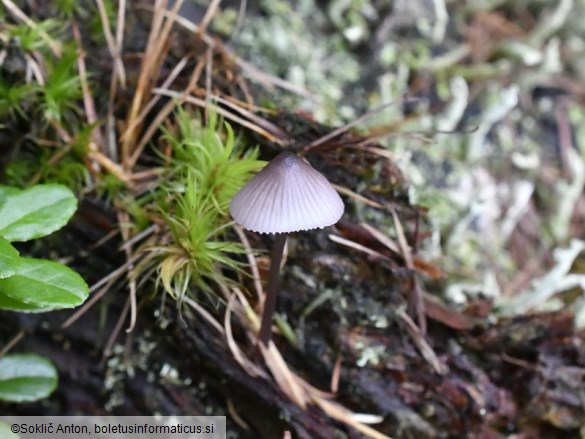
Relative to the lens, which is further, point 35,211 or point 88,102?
point 88,102

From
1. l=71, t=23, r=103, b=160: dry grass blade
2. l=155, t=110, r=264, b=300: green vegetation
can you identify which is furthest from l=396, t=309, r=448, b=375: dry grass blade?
l=71, t=23, r=103, b=160: dry grass blade

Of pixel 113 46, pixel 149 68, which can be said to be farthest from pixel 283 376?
pixel 113 46

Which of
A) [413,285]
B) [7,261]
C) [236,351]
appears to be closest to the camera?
[7,261]

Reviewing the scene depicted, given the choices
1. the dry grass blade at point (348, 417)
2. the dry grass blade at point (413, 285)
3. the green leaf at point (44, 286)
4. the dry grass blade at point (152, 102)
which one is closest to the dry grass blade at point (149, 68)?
the dry grass blade at point (152, 102)

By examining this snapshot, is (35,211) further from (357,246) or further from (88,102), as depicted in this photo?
(357,246)

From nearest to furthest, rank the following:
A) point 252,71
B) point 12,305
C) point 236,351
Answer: point 12,305 < point 236,351 < point 252,71

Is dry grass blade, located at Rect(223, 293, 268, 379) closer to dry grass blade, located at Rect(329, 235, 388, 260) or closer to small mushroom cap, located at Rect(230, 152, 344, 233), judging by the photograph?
dry grass blade, located at Rect(329, 235, 388, 260)

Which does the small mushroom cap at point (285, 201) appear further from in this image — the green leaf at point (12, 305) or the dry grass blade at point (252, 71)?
the dry grass blade at point (252, 71)
